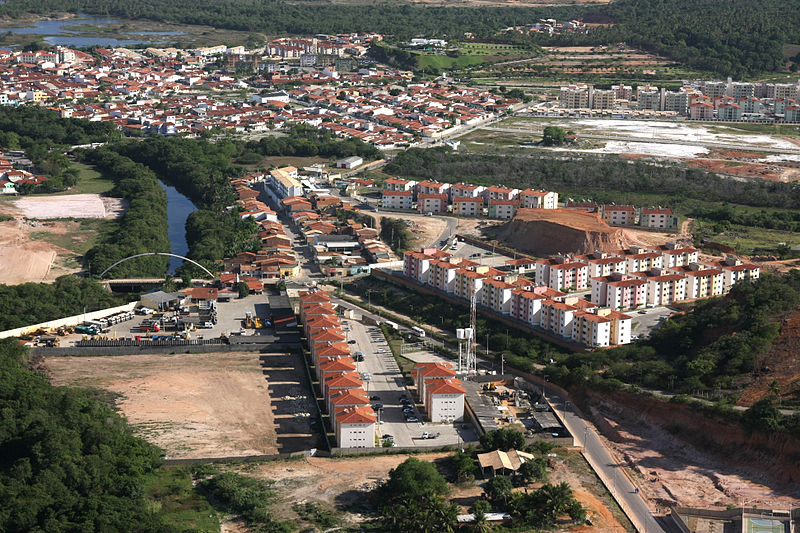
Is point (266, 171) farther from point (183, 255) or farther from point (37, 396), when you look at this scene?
point (37, 396)

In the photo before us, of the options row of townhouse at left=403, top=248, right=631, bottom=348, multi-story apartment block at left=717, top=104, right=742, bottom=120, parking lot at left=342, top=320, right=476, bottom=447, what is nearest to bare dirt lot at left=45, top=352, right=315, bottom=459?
parking lot at left=342, top=320, right=476, bottom=447

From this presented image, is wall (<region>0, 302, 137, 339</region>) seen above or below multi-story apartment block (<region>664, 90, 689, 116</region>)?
below

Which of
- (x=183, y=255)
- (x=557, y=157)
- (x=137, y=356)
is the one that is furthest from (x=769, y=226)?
(x=137, y=356)

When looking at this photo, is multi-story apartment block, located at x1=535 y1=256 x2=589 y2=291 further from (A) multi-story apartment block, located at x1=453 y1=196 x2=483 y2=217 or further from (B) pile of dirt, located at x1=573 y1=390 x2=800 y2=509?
(A) multi-story apartment block, located at x1=453 y1=196 x2=483 y2=217

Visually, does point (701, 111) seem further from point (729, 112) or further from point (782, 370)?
point (782, 370)

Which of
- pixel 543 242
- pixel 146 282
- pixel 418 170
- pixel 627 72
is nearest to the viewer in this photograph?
pixel 146 282

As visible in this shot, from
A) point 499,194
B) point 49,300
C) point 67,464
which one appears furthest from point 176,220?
point 67,464

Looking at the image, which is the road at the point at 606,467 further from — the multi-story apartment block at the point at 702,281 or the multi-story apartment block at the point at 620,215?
the multi-story apartment block at the point at 620,215
